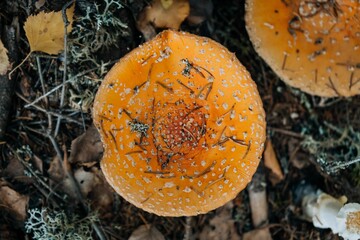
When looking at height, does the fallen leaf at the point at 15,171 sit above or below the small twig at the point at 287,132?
above

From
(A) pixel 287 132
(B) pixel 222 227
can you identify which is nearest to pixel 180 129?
(B) pixel 222 227

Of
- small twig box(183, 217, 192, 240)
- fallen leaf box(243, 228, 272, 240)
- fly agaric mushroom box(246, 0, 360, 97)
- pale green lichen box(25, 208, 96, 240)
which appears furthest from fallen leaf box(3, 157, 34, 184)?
fly agaric mushroom box(246, 0, 360, 97)

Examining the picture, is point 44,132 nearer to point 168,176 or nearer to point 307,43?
point 168,176

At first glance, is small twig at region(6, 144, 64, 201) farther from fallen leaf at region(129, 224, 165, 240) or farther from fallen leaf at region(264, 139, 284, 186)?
fallen leaf at region(264, 139, 284, 186)

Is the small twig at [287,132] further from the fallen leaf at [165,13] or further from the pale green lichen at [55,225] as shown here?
the pale green lichen at [55,225]

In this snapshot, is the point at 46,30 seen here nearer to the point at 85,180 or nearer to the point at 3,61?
the point at 3,61

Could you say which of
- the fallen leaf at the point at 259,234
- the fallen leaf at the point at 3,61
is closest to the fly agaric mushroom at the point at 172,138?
the fallen leaf at the point at 3,61
